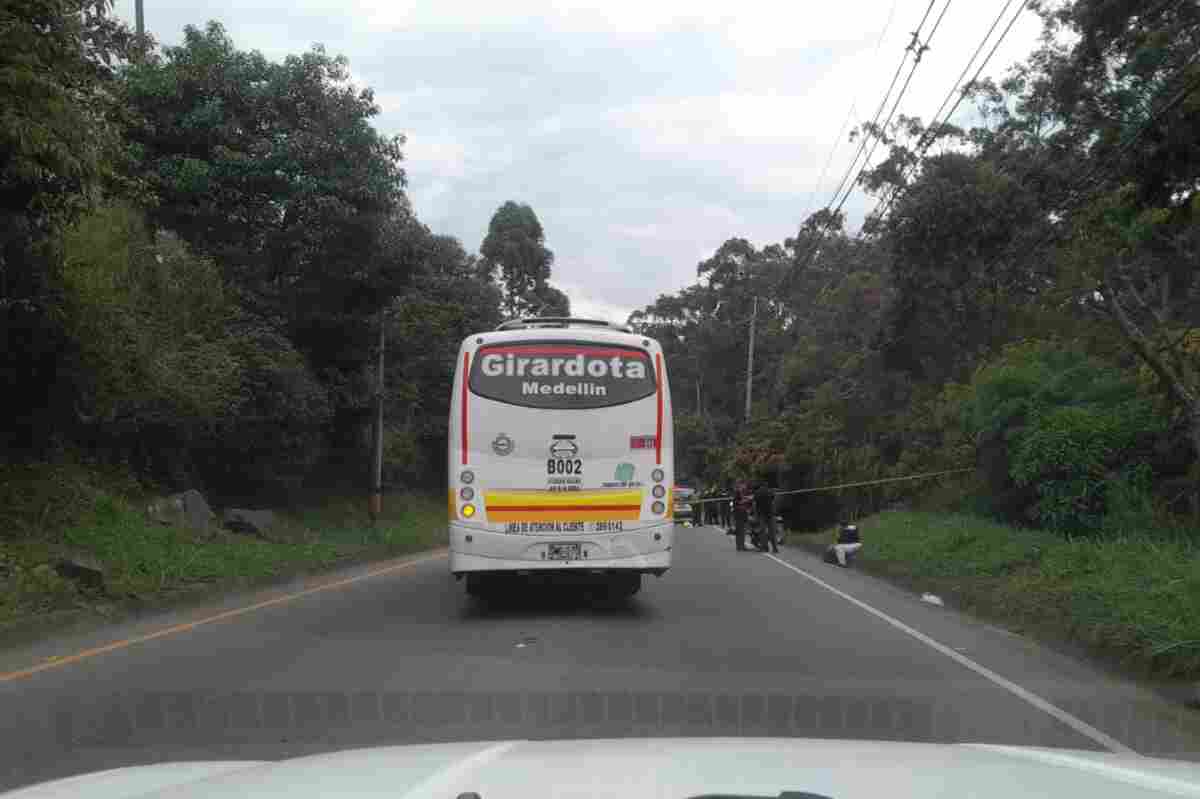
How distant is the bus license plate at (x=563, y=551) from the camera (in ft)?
38.7

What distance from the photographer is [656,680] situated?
8.16 m

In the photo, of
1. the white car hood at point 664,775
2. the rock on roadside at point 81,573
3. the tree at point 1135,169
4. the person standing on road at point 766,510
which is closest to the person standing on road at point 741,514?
the person standing on road at point 766,510

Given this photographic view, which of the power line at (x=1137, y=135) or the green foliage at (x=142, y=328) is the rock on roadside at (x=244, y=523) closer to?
the green foliage at (x=142, y=328)

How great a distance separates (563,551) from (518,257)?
122ft

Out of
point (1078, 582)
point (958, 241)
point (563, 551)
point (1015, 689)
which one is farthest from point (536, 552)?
point (958, 241)

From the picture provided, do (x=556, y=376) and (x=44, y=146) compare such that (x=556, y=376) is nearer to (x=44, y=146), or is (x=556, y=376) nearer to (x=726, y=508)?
(x=44, y=146)

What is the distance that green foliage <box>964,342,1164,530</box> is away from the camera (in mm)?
17297

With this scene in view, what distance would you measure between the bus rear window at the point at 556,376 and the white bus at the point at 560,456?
1cm

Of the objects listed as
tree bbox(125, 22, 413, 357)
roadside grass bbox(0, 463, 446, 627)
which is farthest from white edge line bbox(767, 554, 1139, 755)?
tree bbox(125, 22, 413, 357)

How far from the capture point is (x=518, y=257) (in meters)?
48.2

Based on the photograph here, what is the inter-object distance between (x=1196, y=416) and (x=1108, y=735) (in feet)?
30.2

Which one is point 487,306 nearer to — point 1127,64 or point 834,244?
point 834,244

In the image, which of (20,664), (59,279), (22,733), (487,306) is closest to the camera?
(22,733)

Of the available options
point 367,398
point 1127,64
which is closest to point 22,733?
point 1127,64
